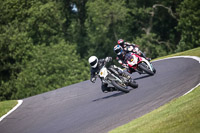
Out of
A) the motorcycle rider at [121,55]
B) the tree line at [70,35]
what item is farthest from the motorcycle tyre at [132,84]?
the tree line at [70,35]

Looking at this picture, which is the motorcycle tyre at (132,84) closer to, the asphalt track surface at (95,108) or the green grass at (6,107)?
the asphalt track surface at (95,108)

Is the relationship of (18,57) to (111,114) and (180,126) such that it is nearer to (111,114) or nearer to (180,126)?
(111,114)

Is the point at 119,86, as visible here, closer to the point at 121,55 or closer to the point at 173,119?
the point at 121,55

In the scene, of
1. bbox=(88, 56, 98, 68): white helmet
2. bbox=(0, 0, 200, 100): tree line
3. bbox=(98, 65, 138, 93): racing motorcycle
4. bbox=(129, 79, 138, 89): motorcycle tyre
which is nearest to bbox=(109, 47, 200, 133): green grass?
bbox=(98, 65, 138, 93): racing motorcycle

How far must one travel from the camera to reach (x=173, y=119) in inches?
285

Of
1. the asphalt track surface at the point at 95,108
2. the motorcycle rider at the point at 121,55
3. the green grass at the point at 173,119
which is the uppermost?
the motorcycle rider at the point at 121,55

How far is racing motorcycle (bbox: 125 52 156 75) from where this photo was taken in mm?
14617

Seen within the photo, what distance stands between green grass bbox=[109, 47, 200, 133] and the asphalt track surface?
2.12ft

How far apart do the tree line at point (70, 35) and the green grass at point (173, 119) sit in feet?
109

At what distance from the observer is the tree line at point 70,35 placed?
42.9 meters

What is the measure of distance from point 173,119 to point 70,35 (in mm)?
50769

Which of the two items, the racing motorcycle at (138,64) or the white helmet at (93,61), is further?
the racing motorcycle at (138,64)

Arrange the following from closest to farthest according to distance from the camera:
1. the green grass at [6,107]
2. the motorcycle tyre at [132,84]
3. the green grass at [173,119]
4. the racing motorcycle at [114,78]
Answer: the green grass at [173,119] < the racing motorcycle at [114,78] < the motorcycle tyre at [132,84] < the green grass at [6,107]

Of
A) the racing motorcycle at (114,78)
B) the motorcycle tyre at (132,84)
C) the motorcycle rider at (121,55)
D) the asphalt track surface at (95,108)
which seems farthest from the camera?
the motorcycle rider at (121,55)
